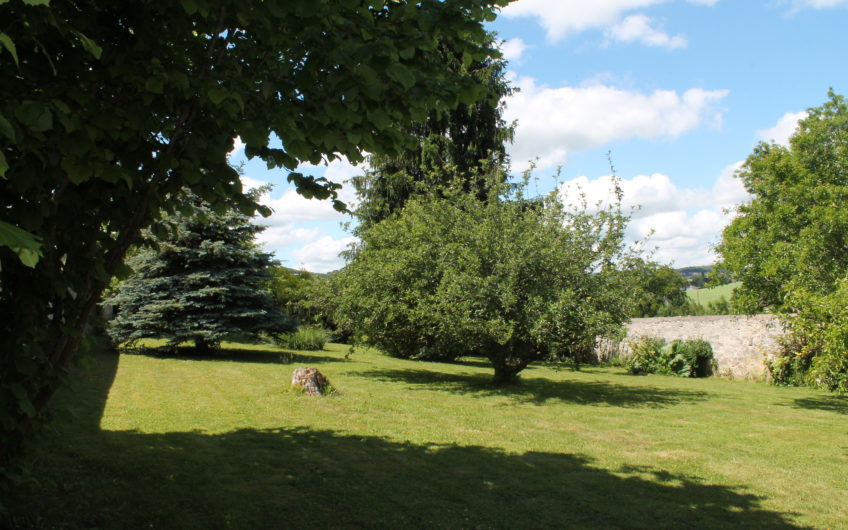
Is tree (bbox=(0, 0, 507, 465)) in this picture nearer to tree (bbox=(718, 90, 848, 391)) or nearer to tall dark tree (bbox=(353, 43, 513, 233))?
tree (bbox=(718, 90, 848, 391))

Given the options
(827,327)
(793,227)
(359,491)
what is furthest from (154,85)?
(793,227)

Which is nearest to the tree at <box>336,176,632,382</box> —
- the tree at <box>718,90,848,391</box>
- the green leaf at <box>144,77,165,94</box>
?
the tree at <box>718,90,848,391</box>

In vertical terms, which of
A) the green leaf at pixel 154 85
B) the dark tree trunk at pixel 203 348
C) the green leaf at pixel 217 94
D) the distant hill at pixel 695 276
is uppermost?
the distant hill at pixel 695 276

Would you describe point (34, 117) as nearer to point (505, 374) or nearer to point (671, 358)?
point (505, 374)

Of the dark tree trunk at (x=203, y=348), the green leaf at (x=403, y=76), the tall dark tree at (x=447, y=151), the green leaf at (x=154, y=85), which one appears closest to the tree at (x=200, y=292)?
the dark tree trunk at (x=203, y=348)

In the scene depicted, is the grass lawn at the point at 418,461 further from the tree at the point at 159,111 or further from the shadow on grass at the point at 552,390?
the tree at the point at 159,111

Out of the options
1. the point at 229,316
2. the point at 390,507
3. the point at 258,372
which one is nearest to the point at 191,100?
the point at 390,507

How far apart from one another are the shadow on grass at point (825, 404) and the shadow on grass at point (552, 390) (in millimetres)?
1785

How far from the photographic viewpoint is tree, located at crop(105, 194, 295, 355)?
15.9m

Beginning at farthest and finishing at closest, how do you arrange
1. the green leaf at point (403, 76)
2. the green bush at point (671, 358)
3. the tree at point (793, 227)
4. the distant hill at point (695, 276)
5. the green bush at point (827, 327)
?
1. the distant hill at point (695, 276)
2. the green bush at point (671, 358)
3. the tree at point (793, 227)
4. the green bush at point (827, 327)
5. the green leaf at point (403, 76)

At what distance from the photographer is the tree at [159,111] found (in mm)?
3105

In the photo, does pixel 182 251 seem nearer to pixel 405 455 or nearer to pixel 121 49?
pixel 405 455

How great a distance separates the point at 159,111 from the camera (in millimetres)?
3580

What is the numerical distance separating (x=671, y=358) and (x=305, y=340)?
12603 mm
